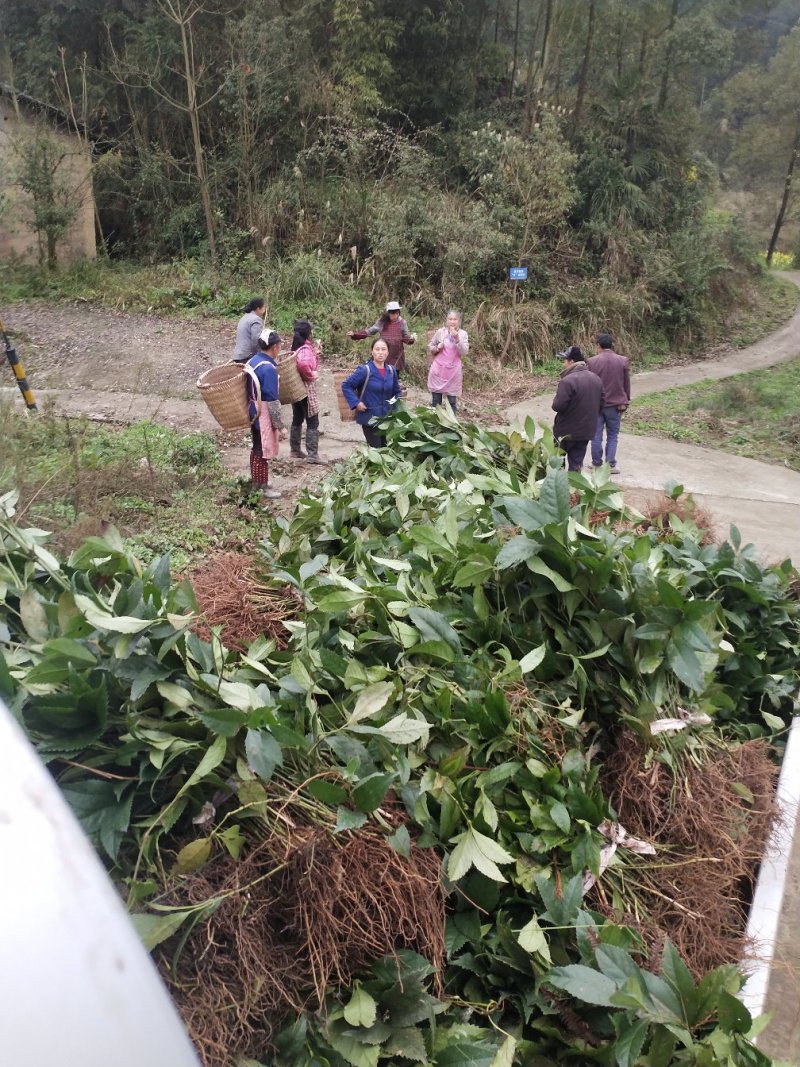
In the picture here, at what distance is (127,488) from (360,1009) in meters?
5.71

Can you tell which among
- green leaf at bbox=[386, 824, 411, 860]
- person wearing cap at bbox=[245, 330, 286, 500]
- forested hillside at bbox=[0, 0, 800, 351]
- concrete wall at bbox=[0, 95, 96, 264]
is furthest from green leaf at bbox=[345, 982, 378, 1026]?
concrete wall at bbox=[0, 95, 96, 264]

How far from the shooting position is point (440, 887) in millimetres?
2350

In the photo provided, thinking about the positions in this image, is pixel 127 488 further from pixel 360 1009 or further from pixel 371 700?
pixel 360 1009

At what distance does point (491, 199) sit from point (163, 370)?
777 centimetres

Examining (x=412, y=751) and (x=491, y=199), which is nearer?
(x=412, y=751)

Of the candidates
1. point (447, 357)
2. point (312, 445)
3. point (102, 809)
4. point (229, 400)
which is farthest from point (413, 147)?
point (102, 809)

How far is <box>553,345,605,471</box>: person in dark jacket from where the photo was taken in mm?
7852

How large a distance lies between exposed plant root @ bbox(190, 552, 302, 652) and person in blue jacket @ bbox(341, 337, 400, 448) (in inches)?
151

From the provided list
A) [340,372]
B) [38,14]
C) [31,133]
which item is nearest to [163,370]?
[340,372]

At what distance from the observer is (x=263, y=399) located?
696cm

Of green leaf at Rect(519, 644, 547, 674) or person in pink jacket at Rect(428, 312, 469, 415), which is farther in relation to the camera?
person in pink jacket at Rect(428, 312, 469, 415)

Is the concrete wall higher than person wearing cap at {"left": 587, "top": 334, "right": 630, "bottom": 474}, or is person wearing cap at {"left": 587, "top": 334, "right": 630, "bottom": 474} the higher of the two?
the concrete wall

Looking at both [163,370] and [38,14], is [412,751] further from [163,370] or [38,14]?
[38,14]

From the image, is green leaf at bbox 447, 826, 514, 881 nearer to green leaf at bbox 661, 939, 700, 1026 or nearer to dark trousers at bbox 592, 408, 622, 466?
green leaf at bbox 661, 939, 700, 1026
